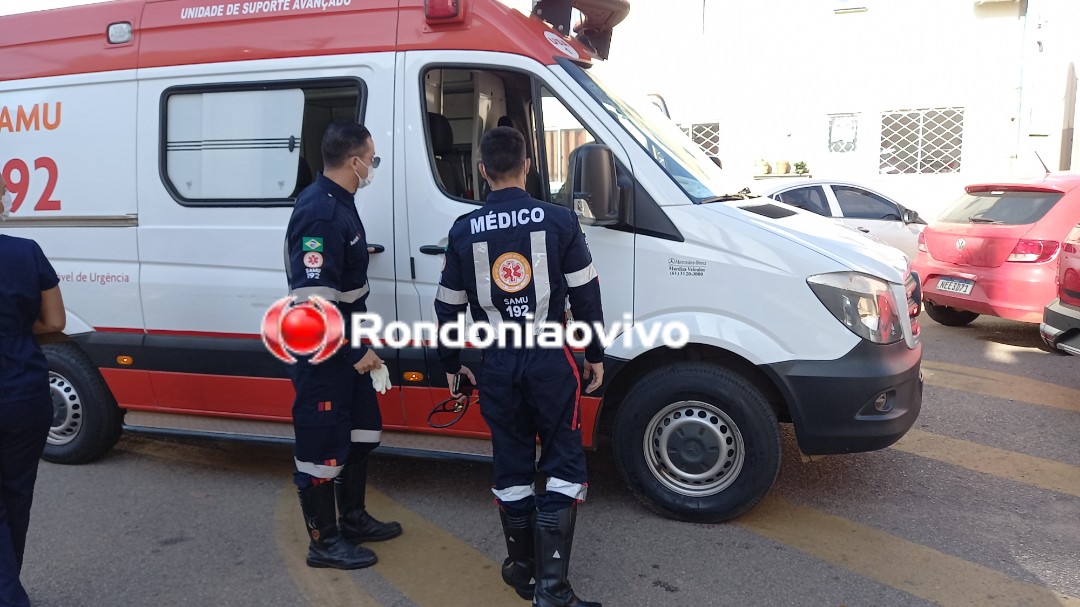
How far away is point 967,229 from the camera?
816 cm

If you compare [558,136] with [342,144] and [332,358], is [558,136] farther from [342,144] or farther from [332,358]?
[332,358]

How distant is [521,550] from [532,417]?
554 mm

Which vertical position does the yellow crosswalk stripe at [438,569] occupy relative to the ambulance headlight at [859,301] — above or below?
below

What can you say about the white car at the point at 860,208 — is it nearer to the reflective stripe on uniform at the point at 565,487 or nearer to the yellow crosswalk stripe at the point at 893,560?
the yellow crosswalk stripe at the point at 893,560

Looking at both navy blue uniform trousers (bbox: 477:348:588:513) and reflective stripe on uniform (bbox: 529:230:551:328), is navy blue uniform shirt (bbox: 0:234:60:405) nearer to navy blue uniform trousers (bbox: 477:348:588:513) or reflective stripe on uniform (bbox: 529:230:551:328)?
navy blue uniform trousers (bbox: 477:348:588:513)

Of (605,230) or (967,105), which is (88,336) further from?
(967,105)

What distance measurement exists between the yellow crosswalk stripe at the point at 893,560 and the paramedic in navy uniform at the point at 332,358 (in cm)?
193

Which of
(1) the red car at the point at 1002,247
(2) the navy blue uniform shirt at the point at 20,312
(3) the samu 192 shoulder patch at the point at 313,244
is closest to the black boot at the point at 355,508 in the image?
(3) the samu 192 shoulder patch at the point at 313,244

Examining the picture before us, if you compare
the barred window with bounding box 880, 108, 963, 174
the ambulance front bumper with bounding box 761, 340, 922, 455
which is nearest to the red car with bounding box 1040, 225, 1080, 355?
the ambulance front bumper with bounding box 761, 340, 922, 455

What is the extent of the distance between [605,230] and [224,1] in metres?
2.39

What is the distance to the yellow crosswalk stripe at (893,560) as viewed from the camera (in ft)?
11.5

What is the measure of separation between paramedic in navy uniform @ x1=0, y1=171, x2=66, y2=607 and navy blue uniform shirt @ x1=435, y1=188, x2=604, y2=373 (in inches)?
59.7

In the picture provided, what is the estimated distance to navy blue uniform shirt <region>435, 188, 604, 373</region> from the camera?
322 cm

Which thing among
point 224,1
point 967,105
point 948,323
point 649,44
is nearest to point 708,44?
point 649,44
